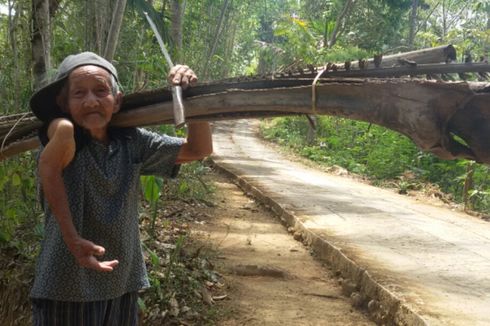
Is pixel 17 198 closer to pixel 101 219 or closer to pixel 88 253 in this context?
pixel 101 219

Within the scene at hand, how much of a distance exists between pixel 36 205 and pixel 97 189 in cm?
201

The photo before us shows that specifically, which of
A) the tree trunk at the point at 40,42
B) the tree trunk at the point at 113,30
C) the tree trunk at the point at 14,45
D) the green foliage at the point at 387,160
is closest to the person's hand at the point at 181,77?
the tree trunk at the point at 40,42

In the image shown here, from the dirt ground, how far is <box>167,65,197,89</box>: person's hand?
2469mm

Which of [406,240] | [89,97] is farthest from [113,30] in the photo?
[406,240]

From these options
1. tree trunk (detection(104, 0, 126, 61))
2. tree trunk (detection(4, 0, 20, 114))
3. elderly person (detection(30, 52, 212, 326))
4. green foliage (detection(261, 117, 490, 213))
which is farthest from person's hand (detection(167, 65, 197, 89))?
green foliage (detection(261, 117, 490, 213))

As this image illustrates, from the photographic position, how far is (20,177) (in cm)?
348

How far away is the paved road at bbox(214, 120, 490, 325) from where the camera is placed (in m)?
3.76

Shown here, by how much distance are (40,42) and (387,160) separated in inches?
Result: 398

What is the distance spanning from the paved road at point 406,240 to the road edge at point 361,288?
6cm

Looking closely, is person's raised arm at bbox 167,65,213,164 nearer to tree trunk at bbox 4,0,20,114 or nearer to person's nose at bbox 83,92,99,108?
person's nose at bbox 83,92,99,108

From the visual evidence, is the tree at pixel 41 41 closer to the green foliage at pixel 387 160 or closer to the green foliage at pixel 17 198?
the green foliage at pixel 17 198

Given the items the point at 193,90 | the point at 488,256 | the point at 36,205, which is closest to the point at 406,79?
the point at 193,90

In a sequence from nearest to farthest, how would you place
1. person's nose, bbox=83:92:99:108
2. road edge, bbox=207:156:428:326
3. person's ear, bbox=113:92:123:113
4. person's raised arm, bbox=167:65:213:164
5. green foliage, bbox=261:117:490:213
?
person's nose, bbox=83:92:99:108, person's ear, bbox=113:92:123:113, person's raised arm, bbox=167:65:213:164, road edge, bbox=207:156:428:326, green foliage, bbox=261:117:490:213

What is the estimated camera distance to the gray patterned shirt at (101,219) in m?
2.13
